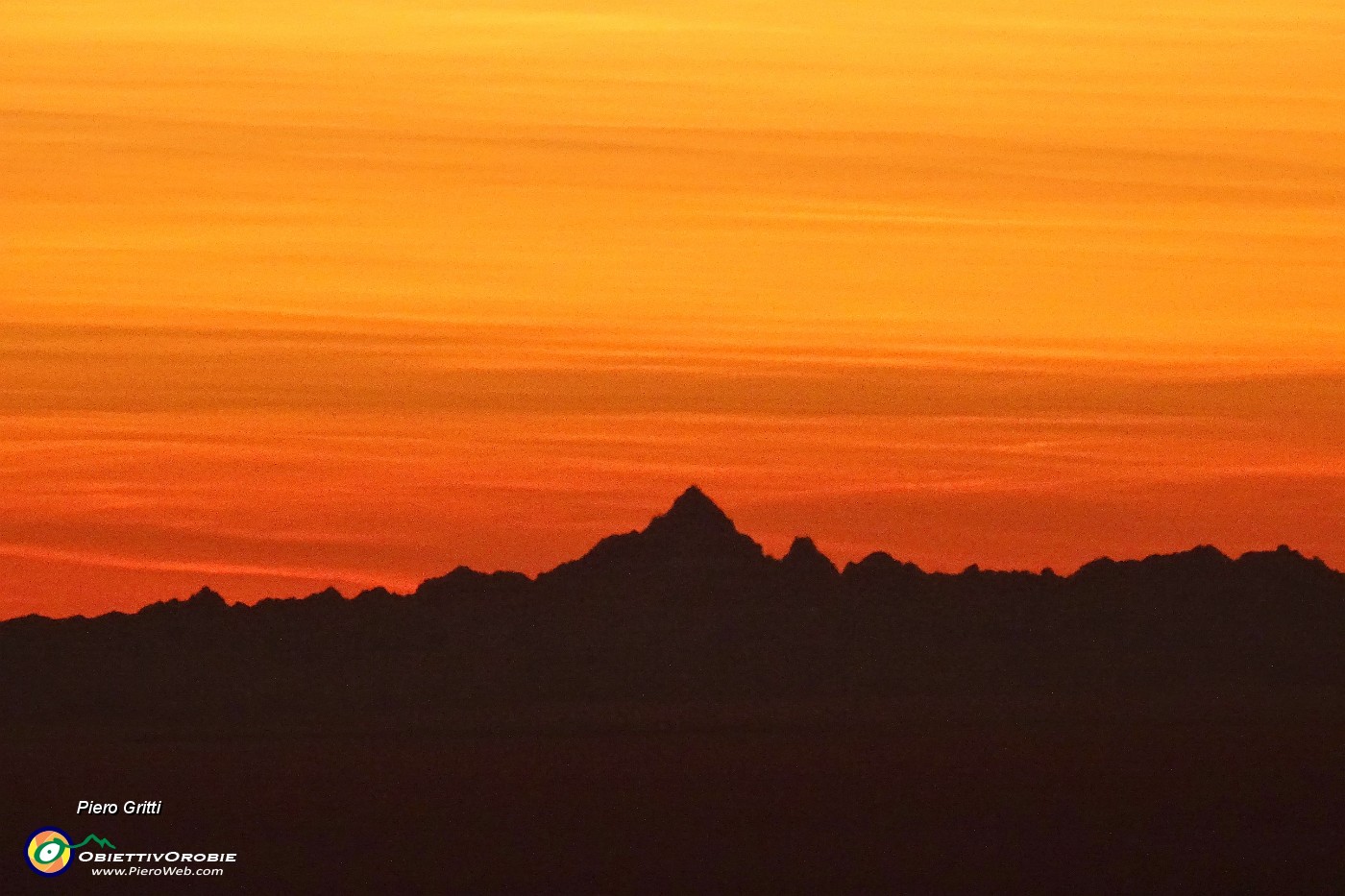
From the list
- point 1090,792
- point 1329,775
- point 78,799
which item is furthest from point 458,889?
point 1329,775

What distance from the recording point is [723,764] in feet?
602

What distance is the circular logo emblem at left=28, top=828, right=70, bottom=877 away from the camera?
8544cm

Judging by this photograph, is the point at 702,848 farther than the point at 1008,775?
No

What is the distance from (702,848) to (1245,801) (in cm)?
4159

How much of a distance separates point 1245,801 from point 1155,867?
39990 millimetres

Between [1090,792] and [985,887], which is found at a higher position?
[1090,792]

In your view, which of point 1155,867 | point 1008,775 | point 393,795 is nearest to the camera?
point 1155,867

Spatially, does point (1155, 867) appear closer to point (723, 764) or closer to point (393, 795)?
point (393, 795)

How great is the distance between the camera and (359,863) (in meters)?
103

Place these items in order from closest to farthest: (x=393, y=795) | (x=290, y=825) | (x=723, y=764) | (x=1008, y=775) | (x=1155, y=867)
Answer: (x=1155, y=867)
(x=290, y=825)
(x=393, y=795)
(x=1008, y=775)
(x=723, y=764)

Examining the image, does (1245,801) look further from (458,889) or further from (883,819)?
(458,889)

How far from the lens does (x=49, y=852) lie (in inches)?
3632

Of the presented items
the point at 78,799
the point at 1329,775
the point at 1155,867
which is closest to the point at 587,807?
the point at 78,799

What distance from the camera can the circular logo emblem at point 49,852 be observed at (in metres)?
85.4
